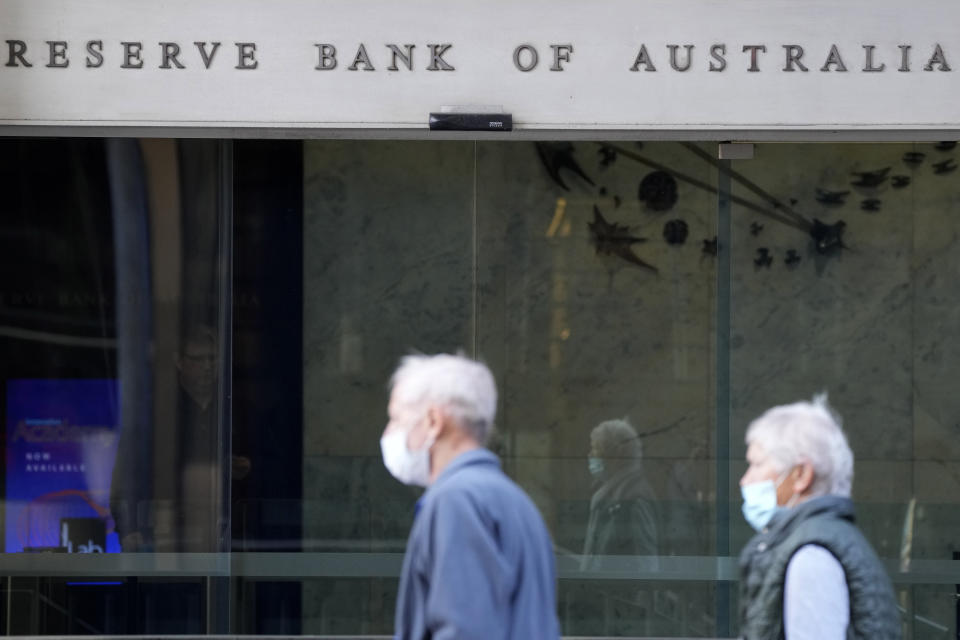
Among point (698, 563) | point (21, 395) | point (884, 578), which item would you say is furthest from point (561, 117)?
point (884, 578)

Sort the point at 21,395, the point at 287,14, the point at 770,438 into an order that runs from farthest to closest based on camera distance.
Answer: the point at 21,395 → the point at 287,14 → the point at 770,438

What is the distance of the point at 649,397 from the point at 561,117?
1.75 metres

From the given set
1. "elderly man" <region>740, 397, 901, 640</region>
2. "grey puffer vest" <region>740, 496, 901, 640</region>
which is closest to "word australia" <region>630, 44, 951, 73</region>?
"elderly man" <region>740, 397, 901, 640</region>

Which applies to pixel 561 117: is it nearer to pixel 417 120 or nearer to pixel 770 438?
pixel 417 120

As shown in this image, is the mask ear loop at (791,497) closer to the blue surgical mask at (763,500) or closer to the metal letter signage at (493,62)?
the blue surgical mask at (763,500)

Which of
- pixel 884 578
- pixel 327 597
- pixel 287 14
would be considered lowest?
pixel 327 597

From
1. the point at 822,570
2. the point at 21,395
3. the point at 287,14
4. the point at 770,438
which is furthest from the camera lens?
the point at 21,395

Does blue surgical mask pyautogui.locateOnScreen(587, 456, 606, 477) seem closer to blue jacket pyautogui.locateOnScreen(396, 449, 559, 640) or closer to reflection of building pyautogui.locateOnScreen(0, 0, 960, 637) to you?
reflection of building pyautogui.locateOnScreen(0, 0, 960, 637)

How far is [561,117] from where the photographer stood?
7.61 m

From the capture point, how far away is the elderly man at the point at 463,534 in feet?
10.2

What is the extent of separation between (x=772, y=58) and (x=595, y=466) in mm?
2537

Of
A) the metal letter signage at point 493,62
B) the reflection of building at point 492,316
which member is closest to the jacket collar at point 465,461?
the metal letter signage at point 493,62

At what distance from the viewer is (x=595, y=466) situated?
8.24 meters

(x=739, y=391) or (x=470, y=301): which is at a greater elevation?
(x=470, y=301)
